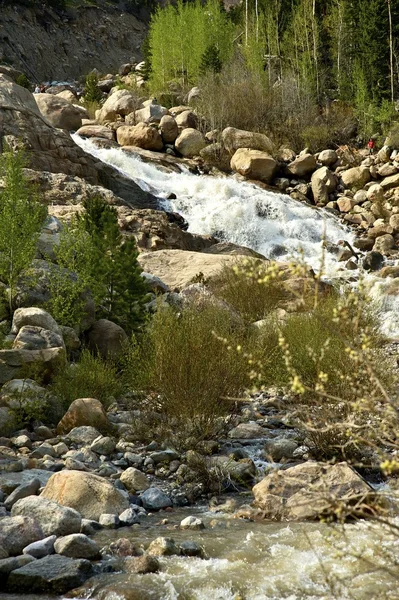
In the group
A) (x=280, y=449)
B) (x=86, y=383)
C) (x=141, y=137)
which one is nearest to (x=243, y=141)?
(x=141, y=137)

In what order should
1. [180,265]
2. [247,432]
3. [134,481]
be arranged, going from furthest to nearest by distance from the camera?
[180,265]
[247,432]
[134,481]

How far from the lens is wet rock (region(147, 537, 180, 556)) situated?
568 cm

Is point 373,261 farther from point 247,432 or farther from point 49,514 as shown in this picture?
point 49,514

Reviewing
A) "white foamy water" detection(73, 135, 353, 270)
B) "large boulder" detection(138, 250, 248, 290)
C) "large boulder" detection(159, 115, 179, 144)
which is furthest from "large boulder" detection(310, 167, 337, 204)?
"large boulder" detection(138, 250, 248, 290)

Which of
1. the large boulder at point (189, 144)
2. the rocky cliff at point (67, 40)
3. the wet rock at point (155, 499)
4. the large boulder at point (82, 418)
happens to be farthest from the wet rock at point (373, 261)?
the rocky cliff at point (67, 40)

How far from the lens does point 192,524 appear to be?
6.40 meters

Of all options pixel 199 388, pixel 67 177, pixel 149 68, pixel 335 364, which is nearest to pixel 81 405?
pixel 199 388

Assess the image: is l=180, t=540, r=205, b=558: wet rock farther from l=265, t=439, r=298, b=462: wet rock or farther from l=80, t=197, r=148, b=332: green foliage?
l=80, t=197, r=148, b=332: green foliage

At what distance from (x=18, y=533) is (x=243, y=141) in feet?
98.4

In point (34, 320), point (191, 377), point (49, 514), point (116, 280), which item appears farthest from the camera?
point (116, 280)

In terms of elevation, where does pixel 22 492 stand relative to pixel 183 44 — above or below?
below

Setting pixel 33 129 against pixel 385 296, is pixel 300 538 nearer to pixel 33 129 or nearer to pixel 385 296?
pixel 385 296

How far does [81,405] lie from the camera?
29.8 feet

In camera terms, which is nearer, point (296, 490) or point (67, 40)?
point (296, 490)
